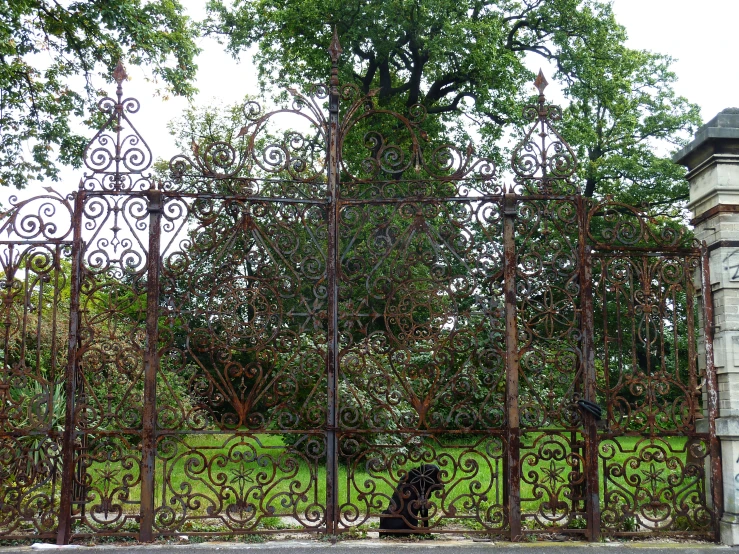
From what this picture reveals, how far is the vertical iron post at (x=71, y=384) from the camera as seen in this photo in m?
5.88

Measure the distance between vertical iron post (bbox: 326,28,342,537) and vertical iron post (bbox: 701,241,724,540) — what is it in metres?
3.29

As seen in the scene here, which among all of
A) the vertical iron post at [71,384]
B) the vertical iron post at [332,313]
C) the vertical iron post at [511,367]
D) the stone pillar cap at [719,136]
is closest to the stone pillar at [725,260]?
the stone pillar cap at [719,136]

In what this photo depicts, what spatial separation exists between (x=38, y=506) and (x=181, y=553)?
4.55 ft

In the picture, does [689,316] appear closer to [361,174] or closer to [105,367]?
[105,367]

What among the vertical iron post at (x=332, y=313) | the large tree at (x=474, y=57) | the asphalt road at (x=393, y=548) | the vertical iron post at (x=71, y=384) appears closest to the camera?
the asphalt road at (x=393, y=548)

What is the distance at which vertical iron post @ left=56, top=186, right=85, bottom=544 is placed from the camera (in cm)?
588

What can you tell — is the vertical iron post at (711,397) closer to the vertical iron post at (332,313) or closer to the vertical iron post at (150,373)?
the vertical iron post at (332,313)

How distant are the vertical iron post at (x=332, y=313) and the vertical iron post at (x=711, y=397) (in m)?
3.29

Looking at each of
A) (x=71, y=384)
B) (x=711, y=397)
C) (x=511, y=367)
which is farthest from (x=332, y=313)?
(x=711, y=397)

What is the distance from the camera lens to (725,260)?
626 cm

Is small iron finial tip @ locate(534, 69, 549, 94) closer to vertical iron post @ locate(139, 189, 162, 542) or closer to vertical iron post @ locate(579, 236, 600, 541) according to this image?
vertical iron post @ locate(579, 236, 600, 541)

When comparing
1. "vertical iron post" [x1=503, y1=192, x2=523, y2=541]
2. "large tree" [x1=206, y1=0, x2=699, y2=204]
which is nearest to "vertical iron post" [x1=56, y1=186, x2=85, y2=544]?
"vertical iron post" [x1=503, y1=192, x2=523, y2=541]

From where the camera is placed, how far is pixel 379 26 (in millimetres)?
15609

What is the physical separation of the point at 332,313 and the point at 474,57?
418 inches
